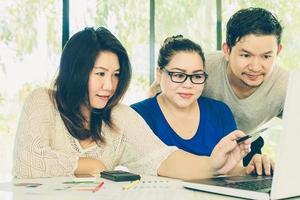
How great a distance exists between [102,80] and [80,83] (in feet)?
0.28

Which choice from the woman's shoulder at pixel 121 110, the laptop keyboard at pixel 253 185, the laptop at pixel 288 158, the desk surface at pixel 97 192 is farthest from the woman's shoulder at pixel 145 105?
the laptop at pixel 288 158

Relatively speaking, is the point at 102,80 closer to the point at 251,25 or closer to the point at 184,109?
the point at 184,109

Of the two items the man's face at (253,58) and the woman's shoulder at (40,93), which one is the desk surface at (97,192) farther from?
the man's face at (253,58)

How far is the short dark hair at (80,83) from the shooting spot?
182 cm

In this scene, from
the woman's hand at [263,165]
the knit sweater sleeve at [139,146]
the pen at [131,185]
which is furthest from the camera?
the knit sweater sleeve at [139,146]

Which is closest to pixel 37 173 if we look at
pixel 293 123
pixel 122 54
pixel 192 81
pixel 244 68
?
pixel 122 54

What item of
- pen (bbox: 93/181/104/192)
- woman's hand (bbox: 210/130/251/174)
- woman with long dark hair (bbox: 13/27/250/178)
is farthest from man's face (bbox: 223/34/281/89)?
pen (bbox: 93/181/104/192)

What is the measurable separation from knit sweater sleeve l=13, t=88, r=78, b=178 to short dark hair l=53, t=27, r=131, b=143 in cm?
8

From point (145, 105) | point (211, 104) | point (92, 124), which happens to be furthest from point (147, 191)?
point (211, 104)

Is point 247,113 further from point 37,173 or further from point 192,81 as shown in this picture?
point 37,173

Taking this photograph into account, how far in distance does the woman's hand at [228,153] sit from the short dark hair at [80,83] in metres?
0.50

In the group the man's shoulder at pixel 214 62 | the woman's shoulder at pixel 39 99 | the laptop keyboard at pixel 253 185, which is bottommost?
the laptop keyboard at pixel 253 185

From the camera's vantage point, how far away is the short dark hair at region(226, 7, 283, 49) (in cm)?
220

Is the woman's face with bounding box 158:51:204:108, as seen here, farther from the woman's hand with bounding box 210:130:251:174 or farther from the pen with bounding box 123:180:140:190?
the pen with bounding box 123:180:140:190
